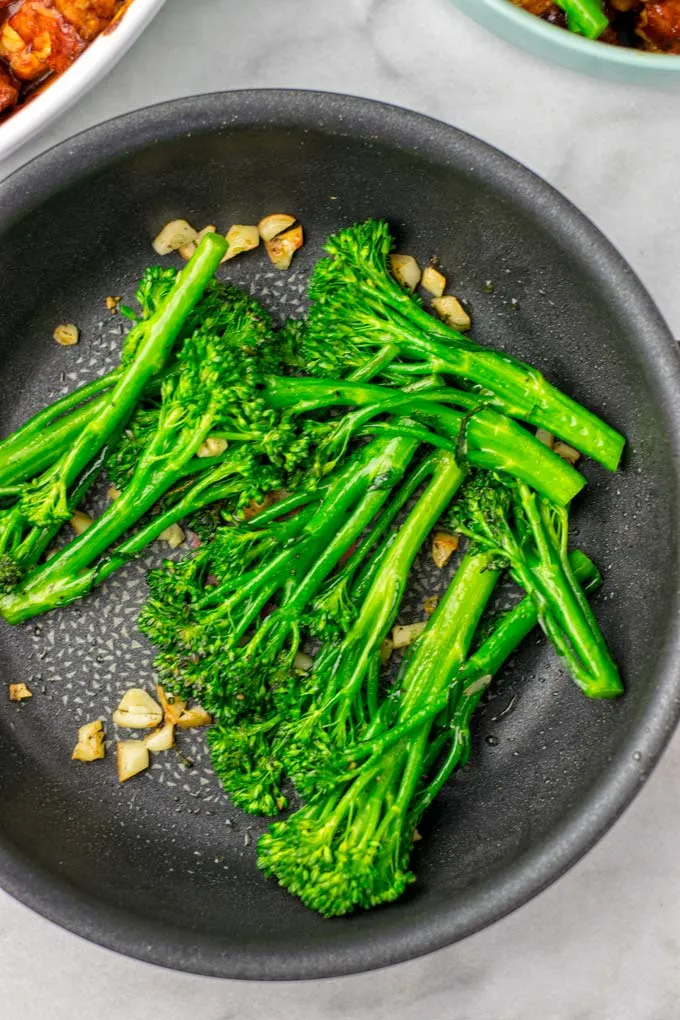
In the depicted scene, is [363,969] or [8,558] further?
[8,558]

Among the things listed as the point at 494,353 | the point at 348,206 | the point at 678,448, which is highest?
the point at 348,206

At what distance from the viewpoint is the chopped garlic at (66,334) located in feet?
6.69

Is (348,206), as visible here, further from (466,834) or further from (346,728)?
(466,834)

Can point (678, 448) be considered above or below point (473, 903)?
above

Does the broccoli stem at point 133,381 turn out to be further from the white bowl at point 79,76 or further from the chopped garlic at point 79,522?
the white bowl at point 79,76

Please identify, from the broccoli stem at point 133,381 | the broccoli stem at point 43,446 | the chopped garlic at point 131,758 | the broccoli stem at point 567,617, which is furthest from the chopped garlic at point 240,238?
the chopped garlic at point 131,758

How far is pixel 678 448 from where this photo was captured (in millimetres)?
1729

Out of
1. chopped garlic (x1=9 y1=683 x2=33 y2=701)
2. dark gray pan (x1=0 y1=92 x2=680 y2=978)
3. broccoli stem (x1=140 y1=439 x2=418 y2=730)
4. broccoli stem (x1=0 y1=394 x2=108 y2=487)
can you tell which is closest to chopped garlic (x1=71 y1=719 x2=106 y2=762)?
dark gray pan (x1=0 y1=92 x2=680 y2=978)

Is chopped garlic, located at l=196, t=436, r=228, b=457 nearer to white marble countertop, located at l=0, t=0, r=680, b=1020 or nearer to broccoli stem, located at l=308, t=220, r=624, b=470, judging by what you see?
broccoli stem, located at l=308, t=220, r=624, b=470

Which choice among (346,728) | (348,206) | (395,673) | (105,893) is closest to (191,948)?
(105,893)

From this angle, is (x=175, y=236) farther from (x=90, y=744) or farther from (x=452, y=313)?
(x=90, y=744)

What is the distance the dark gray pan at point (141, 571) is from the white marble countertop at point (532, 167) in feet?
0.81

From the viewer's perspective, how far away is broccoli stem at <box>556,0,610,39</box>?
1769 mm

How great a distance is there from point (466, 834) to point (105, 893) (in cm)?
73
